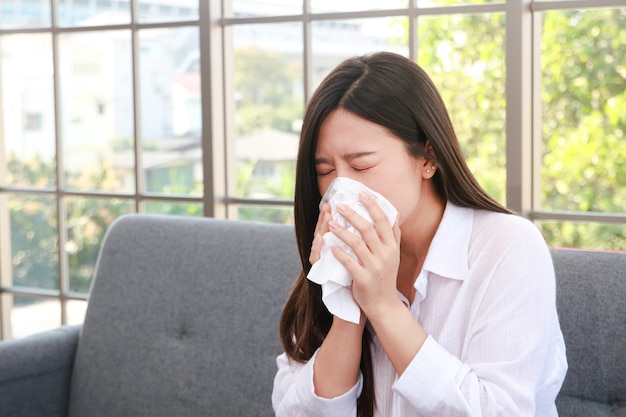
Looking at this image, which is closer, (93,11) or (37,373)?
(37,373)

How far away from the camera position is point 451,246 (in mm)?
1513

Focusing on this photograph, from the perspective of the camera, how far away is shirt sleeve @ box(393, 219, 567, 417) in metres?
1.33

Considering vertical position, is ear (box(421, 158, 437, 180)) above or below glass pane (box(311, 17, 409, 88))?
below

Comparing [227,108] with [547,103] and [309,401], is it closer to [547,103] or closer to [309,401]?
[309,401]

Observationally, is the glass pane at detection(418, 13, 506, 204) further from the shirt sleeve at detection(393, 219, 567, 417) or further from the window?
the shirt sleeve at detection(393, 219, 567, 417)

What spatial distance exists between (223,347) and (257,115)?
140 inches

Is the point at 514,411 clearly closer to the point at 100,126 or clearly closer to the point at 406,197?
the point at 406,197

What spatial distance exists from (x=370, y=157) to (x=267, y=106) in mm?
4290

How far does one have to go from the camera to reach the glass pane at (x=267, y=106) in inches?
198

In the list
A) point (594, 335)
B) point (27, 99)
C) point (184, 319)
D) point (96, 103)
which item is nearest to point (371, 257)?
point (594, 335)

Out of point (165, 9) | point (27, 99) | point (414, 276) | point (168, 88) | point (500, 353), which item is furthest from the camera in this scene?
point (27, 99)

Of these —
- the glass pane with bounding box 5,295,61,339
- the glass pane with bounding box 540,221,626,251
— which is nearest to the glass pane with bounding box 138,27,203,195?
the glass pane with bounding box 5,295,61,339

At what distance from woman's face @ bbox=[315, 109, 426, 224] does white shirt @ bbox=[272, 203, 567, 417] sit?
12cm

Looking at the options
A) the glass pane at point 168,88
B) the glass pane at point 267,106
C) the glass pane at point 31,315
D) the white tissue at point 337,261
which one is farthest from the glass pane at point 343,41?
the white tissue at point 337,261
